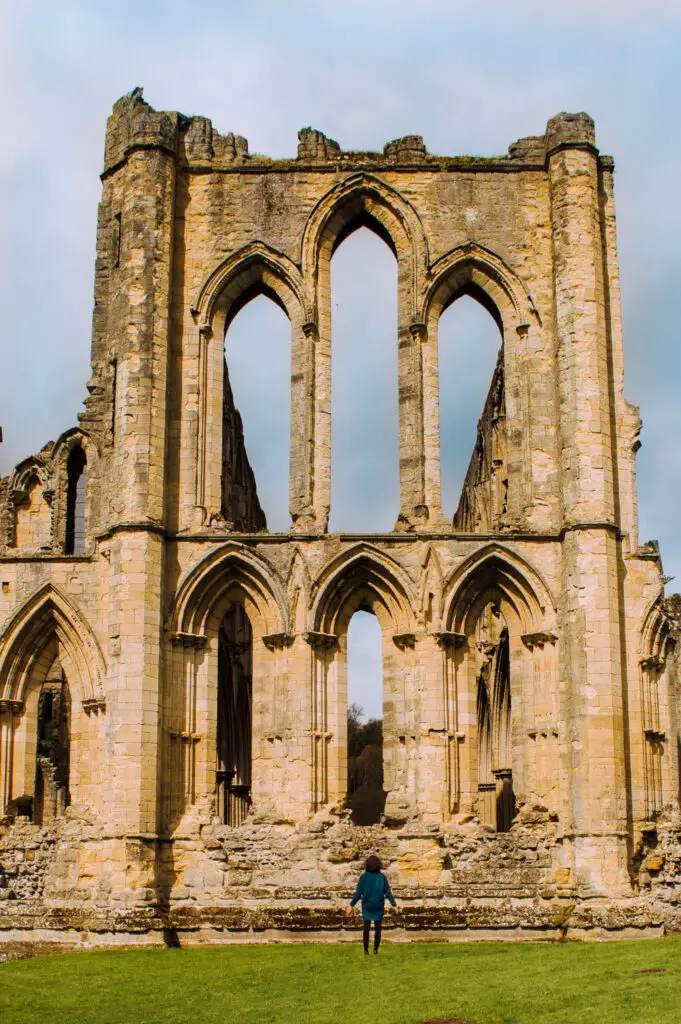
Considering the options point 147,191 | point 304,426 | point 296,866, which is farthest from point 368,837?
point 147,191

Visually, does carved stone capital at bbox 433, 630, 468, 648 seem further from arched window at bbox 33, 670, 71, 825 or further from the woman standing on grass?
arched window at bbox 33, 670, 71, 825

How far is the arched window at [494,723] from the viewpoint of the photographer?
2831 centimetres

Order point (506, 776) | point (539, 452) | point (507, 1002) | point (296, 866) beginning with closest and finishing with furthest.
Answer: point (507, 1002)
point (296, 866)
point (539, 452)
point (506, 776)

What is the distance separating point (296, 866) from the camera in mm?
18750

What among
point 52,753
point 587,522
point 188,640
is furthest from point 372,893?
point 52,753

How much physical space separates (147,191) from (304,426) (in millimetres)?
3853

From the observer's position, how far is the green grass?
39.3 feet

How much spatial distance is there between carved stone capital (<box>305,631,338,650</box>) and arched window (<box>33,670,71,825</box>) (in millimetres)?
9468

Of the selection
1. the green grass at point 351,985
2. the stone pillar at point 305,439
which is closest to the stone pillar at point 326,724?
the stone pillar at point 305,439

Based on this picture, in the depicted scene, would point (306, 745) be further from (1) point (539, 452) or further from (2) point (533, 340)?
(2) point (533, 340)

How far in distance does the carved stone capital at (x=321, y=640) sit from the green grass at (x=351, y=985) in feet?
13.0

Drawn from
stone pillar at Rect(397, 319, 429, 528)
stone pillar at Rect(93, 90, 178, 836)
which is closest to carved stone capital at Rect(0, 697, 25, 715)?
stone pillar at Rect(93, 90, 178, 836)

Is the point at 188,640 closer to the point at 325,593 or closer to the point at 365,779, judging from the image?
the point at 325,593

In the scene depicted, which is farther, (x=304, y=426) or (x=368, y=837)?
(x=304, y=426)
